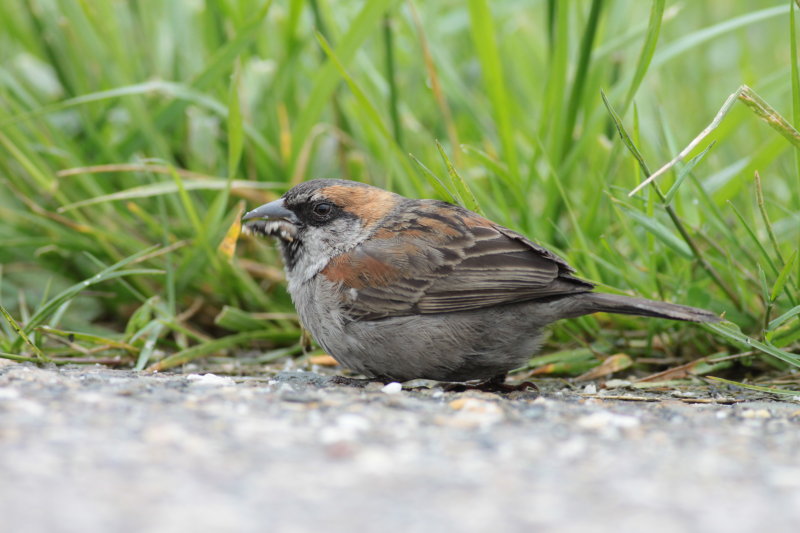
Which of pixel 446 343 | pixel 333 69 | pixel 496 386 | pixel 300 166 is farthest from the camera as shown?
pixel 300 166

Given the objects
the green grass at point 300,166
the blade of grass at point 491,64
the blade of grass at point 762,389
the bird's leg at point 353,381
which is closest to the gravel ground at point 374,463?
the blade of grass at point 762,389

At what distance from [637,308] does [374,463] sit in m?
1.52

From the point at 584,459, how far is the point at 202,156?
3.57 m

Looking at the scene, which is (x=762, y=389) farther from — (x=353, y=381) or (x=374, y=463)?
(x=374, y=463)

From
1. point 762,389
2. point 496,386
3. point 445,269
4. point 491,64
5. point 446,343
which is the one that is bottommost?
point 496,386

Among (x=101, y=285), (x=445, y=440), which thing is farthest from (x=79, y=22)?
(x=445, y=440)

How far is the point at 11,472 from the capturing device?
6.32ft

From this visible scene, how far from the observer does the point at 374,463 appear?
84.1 inches

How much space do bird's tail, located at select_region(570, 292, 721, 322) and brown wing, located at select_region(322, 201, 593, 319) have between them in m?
0.08

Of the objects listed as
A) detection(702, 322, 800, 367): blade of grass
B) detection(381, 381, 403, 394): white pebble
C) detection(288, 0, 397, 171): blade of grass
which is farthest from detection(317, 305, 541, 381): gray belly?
detection(288, 0, 397, 171): blade of grass

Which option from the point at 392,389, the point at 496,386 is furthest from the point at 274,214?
the point at 496,386

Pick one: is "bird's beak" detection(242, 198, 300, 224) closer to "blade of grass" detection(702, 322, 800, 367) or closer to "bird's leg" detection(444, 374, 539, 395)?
"bird's leg" detection(444, 374, 539, 395)

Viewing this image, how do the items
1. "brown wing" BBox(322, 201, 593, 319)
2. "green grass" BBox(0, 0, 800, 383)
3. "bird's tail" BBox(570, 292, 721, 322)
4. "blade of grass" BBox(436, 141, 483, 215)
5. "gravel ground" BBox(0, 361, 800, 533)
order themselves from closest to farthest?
"gravel ground" BBox(0, 361, 800, 533) → "bird's tail" BBox(570, 292, 721, 322) → "brown wing" BBox(322, 201, 593, 319) → "blade of grass" BBox(436, 141, 483, 215) → "green grass" BBox(0, 0, 800, 383)

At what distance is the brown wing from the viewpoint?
3584mm
